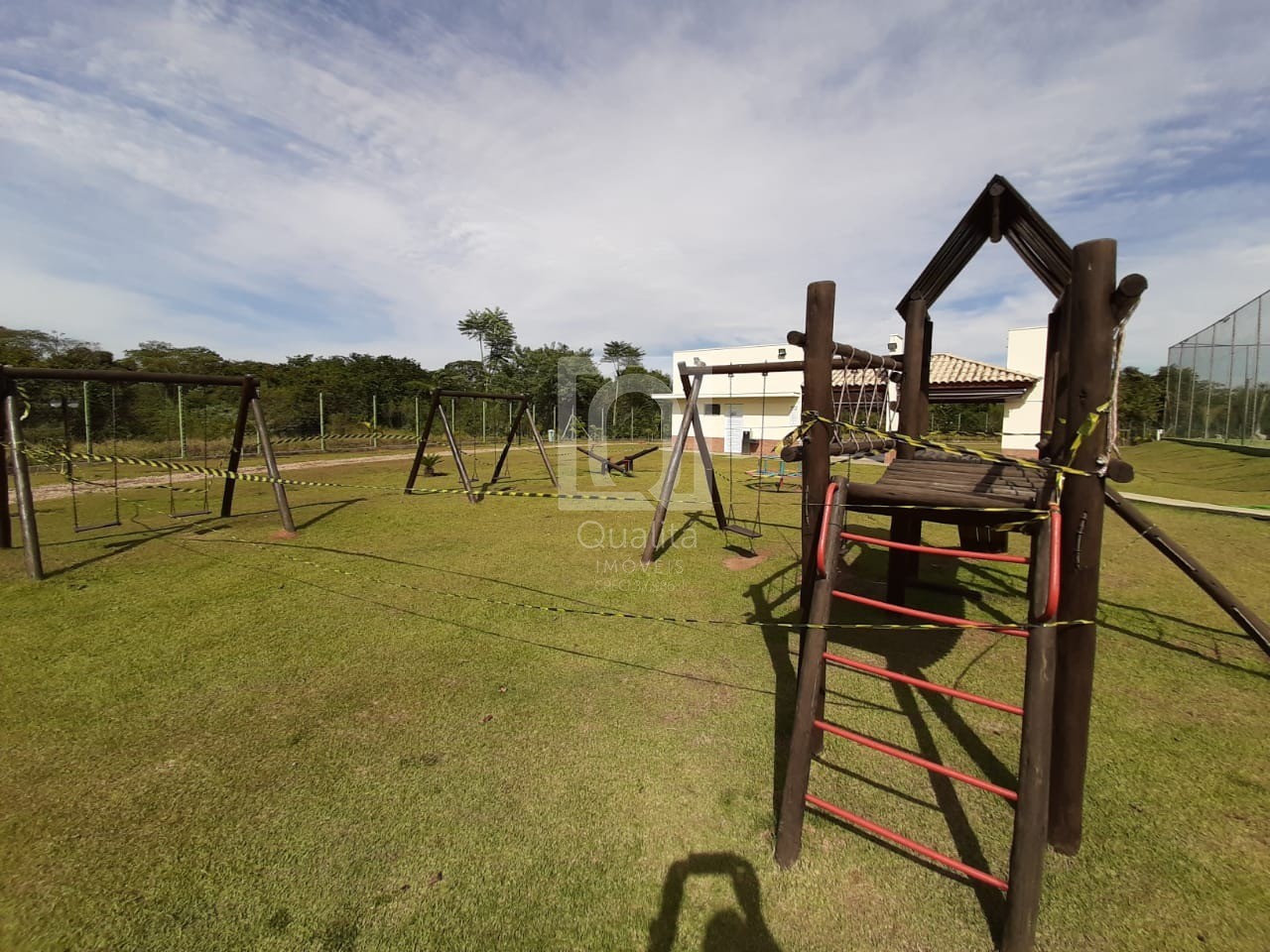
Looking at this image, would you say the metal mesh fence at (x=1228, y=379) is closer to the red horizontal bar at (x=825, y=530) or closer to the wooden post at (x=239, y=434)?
the red horizontal bar at (x=825, y=530)

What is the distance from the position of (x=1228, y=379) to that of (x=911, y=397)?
25.8m

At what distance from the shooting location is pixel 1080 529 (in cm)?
245

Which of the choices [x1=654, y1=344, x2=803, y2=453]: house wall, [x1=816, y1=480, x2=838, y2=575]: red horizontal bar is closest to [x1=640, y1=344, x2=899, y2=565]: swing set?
[x1=816, y1=480, x2=838, y2=575]: red horizontal bar

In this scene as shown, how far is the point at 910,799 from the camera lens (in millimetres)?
2725

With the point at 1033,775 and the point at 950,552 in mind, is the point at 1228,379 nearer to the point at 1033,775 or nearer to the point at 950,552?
the point at 950,552

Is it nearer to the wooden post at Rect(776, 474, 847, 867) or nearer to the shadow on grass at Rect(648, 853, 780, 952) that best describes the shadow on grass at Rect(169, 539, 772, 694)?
the wooden post at Rect(776, 474, 847, 867)

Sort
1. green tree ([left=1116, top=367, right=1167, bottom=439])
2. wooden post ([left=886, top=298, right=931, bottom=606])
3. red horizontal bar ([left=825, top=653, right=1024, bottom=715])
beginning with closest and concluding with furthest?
red horizontal bar ([left=825, top=653, right=1024, bottom=715])
wooden post ([left=886, top=298, right=931, bottom=606])
green tree ([left=1116, top=367, right=1167, bottom=439])

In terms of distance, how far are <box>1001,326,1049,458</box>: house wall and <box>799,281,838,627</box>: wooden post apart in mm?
24804

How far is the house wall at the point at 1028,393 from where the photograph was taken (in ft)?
81.0

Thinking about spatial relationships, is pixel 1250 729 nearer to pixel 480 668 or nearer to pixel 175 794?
pixel 480 668

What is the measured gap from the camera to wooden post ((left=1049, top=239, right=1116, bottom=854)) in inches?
92.4

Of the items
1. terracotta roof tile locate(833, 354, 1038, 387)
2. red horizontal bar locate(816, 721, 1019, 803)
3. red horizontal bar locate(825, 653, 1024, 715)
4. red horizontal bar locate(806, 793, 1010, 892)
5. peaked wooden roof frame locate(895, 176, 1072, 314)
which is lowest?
red horizontal bar locate(806, 793, 1010, 892)

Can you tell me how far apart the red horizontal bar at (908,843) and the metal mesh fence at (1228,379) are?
2577 centimetres

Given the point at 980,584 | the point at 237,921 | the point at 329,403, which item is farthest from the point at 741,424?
the point at 237,921
